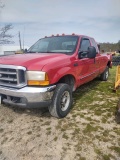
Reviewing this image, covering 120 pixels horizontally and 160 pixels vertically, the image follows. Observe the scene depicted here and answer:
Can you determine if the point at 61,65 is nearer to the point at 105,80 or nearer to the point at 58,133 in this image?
the point at 58,133

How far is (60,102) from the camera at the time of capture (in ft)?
11.6

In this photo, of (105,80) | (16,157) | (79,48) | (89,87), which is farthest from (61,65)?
(105,80)

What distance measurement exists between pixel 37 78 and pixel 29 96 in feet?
1.13

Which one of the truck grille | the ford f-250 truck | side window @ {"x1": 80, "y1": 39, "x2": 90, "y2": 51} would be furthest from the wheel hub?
side window @ {"x1": 80, "y1": 39, "x2": 90, "y2": 51}

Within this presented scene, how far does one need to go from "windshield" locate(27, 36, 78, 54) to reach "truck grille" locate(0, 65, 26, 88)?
1426 millimetres

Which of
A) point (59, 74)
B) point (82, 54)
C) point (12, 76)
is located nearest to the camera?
point (12, 76)

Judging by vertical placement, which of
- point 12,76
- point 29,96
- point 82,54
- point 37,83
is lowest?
point 29,96

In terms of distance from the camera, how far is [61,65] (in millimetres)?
3498

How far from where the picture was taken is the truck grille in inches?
123

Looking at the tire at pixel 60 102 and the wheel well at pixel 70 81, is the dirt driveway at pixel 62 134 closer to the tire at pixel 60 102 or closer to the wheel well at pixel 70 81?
the tire at pixel 60 102

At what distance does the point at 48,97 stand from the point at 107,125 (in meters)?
1.25

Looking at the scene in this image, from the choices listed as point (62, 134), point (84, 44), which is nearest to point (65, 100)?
point (62, 134)

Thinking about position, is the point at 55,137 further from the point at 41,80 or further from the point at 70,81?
the point at 70,81

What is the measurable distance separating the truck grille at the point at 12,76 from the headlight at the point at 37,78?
113 mm
